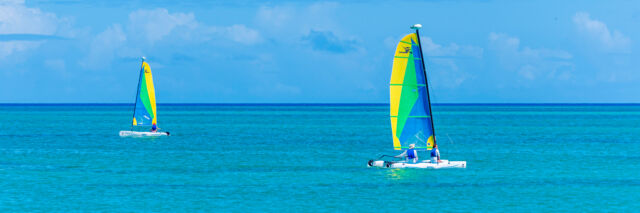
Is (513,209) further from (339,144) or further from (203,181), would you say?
(339,144)

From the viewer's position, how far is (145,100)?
9869 cm

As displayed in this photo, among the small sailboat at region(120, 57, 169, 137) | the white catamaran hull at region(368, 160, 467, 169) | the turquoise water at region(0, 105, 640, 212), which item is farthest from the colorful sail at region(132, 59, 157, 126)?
the white catamaran hull at region(368, 160, 467, 169)

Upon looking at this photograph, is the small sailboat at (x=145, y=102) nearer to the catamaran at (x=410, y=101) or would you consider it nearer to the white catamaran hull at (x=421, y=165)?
the white catamaran hull at (x=421, y=165)

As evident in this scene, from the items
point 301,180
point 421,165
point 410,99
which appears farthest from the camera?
point 421,165

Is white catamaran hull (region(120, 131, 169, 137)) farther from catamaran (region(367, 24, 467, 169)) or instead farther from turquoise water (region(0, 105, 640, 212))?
catamaran (region(367, 24, 467, 169))

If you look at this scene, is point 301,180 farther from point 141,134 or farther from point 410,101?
point 141,134

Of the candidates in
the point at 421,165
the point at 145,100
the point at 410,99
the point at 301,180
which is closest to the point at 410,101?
the point at 410,99

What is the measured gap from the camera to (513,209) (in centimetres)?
4097

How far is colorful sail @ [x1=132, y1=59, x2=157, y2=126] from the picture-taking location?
3816 inches

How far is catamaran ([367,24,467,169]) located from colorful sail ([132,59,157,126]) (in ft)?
158

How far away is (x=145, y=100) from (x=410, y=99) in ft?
172

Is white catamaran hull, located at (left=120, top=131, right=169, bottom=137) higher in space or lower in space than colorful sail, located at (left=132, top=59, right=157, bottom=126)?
lower

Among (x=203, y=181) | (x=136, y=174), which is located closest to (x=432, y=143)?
(x=203, y=181)

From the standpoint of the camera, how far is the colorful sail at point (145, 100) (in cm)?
9694
